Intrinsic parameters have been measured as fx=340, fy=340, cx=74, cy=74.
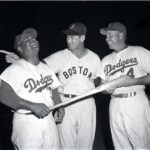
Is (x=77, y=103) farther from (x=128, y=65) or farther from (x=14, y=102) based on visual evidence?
(x=14, y=102)

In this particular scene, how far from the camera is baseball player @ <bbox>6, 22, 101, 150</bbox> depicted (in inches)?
195

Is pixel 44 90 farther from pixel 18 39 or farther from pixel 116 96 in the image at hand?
pixel 116 96

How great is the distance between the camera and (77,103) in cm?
497

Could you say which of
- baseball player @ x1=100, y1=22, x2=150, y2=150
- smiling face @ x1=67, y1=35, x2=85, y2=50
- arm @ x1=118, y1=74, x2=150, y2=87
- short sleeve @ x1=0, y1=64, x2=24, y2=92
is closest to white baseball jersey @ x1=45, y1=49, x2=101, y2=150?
smiling face @ x1=67, y1=35, x2=85, y2=50

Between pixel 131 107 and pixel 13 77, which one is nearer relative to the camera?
Result: pixel 13 77

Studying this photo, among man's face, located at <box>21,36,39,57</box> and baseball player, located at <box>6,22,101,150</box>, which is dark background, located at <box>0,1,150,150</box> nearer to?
baseball player, located at <box>6,22,101,150</box>

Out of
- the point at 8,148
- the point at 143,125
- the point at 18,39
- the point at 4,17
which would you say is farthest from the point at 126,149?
the point at 4,17

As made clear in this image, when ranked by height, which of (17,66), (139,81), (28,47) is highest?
(28,47)

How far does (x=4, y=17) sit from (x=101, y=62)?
6.85m

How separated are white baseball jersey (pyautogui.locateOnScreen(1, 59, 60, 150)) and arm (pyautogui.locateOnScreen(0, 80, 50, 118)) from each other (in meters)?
0.08

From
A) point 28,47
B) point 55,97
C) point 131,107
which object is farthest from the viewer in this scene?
point 131,107

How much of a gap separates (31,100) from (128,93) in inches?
58.5

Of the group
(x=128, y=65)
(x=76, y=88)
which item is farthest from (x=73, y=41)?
(x=128, y=65)

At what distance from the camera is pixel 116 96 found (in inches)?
191
